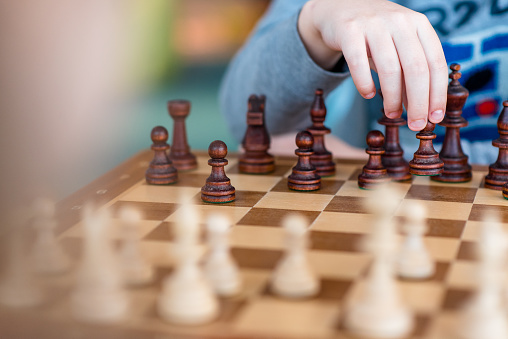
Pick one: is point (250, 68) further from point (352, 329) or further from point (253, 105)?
point (352, 329)

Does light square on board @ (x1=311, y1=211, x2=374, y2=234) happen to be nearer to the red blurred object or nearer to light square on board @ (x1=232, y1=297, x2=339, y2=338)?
light square on board @ (x1=232, y1=297, x2=339, y2=338)

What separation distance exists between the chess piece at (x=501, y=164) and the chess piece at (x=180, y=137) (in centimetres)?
66

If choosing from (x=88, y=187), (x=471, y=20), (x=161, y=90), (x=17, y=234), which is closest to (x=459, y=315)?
(x=17, y=234)

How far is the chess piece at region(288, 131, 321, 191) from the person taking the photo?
122cm

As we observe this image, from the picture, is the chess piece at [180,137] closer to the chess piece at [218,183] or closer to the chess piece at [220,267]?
the chess piece at [218,183]

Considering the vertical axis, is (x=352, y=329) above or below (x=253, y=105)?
below

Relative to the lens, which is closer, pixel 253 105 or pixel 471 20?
pixel 253 105

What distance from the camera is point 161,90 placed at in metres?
4.69

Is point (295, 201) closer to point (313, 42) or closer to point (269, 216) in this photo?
point (269, 216)

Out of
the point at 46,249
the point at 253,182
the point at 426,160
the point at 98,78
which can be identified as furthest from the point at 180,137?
the point at 98,78

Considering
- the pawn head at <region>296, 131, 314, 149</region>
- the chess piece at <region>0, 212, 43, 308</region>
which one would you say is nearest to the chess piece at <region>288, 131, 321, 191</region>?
the pawn head at <region>296, 131, 314, 149</region>

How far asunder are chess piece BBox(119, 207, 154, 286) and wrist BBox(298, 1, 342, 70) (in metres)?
0.87

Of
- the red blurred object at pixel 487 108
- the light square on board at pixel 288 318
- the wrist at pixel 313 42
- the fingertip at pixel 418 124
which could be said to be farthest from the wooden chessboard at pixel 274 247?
the red blurred object at pixel 487 108

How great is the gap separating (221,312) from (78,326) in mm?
162
